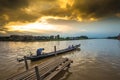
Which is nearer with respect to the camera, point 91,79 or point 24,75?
point 24,75

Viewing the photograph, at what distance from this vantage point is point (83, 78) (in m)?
11.3

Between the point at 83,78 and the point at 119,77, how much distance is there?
12.5ft

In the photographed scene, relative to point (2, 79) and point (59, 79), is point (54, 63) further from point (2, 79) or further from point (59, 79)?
point (2, 79)


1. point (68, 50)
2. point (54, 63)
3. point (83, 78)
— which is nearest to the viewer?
point (83, 78)

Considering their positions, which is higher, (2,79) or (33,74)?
(33,74)

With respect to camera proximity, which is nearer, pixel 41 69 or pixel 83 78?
pixel 41 69

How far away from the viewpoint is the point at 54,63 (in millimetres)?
12844

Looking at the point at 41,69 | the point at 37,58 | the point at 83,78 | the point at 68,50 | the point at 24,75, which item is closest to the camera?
the point at 24,75

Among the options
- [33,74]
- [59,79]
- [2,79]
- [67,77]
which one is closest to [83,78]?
[67,77]

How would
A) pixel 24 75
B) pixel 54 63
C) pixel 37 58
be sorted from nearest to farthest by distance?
pixel 24 75 < pixel 54 63 < pixel 37 58

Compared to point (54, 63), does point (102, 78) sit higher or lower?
lower

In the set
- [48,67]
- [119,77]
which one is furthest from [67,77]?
[119,77]

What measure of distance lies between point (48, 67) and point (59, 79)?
1.65 meters

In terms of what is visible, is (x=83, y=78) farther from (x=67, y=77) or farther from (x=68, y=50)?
(x=68, y=50)
